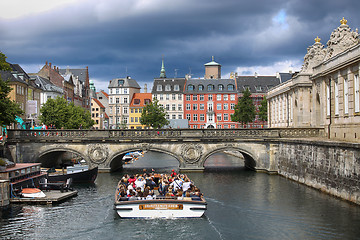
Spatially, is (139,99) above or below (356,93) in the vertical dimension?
above

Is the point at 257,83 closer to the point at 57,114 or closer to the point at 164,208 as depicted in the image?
the point at 57,114

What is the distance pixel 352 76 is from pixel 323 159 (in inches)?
317

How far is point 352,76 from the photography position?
37062 millimetres

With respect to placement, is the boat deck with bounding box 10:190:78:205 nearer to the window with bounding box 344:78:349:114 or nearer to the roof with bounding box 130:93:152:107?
the window with bounding box 344:78:349:114

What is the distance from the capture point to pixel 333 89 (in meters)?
42.3

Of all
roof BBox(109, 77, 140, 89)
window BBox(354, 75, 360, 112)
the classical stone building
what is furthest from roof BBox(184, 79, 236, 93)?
window BBox(354, 75, 360, 112)

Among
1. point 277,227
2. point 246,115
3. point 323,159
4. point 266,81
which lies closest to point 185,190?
point 277,227

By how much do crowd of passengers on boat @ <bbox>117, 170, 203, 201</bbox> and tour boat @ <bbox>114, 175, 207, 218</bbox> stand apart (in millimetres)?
533

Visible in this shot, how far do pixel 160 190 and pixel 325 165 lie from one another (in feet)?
44.4

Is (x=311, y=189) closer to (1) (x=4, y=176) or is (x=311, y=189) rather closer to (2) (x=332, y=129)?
(2) (x=332, y=129)

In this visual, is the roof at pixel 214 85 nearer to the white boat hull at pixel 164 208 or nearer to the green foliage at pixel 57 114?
the green foliage at pixel 57 114

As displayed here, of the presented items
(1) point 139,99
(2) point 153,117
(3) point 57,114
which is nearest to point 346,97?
(3) point 57,114

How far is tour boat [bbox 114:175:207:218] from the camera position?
26.7 m

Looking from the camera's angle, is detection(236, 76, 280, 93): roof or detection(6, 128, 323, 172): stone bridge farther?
detection(236, 76, 280, 93): roof
